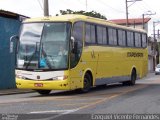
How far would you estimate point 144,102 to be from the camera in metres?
17.4

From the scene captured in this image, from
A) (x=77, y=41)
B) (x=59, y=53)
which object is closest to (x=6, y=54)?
(x=77, y=41)

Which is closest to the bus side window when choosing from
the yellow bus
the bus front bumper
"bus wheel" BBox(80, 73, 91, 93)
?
the yellow bus

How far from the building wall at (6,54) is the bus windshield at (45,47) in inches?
297

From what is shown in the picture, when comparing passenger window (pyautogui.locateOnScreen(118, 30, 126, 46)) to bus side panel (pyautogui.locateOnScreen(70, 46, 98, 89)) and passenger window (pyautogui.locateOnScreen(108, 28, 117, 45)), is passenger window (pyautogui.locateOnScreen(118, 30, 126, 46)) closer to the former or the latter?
passenger window (pyautogui.locateOnScreen(108, 28, 117, 45))

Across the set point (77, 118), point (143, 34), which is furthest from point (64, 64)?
point (143, 34)

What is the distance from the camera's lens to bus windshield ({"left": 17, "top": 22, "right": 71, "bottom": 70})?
2005 centimetres

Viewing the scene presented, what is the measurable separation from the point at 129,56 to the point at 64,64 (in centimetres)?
925

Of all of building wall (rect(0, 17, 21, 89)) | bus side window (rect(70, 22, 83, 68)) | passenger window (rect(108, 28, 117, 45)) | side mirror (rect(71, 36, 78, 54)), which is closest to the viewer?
side mirror (rect(71, 36, 78, 54))

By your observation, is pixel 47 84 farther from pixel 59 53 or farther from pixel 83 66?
pixel 83 66

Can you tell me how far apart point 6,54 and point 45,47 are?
8.73m

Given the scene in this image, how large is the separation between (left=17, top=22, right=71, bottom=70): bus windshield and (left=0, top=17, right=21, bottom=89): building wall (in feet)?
24.7

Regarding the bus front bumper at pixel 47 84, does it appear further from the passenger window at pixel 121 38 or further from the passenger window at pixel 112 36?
the passenger window at pixel 121 38

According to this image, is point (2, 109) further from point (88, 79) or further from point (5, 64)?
point (5, 64)

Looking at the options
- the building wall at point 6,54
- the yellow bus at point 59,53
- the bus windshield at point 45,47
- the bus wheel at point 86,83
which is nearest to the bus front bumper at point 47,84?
the yellow bus at point 59,53
